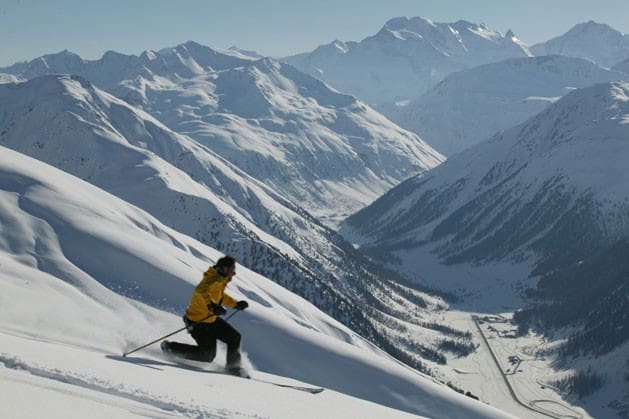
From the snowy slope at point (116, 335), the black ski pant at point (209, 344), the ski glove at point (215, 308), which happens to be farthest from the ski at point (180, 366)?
the ski glove at point (215, 308)

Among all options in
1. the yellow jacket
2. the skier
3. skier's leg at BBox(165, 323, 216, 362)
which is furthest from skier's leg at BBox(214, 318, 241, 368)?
the yellow jacket

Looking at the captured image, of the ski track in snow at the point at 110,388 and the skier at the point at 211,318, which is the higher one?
the skier at the point at 211,318

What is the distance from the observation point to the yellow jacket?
20781 mm

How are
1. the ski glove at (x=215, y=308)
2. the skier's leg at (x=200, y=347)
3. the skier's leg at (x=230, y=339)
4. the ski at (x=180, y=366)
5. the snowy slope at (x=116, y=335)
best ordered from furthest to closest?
→ the skier's leg at (x=230, y=339)
the skier's leg at (x=200, y=347)
the ski glove at (x=215, y=308)
the ski at (x=180, y=366)
the snowy slope at (x=116, y=335)

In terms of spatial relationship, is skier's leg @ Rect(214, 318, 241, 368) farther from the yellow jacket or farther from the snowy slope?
the snowy slope

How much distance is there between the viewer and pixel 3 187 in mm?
49125

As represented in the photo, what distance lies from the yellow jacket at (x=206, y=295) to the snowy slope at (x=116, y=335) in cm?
196

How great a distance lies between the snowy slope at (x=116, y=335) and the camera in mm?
14719

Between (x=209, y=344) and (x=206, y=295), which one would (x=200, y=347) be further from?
(x=206, y=295)

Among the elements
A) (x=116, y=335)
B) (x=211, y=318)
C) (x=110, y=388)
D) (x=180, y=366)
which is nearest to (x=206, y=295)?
(x=211, y=318)

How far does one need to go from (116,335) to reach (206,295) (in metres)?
8.31

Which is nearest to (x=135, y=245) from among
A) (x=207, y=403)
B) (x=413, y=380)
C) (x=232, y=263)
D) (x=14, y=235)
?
(x=14, y=235)

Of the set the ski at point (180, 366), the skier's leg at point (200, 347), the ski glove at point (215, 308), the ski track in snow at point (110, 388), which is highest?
the ski glove at point (215, 308)

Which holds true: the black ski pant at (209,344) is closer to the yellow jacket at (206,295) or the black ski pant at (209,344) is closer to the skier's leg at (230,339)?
the skier's leg at (230,339)
